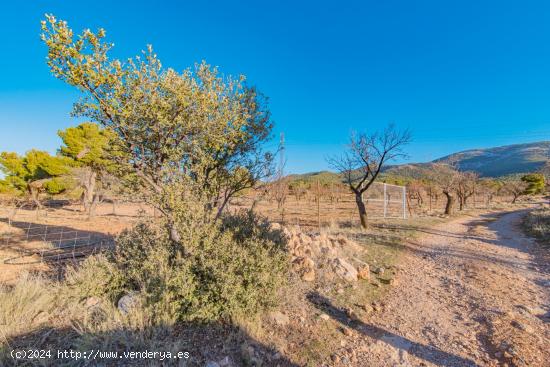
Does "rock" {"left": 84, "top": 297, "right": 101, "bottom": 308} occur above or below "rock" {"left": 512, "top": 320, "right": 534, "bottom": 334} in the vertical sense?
above

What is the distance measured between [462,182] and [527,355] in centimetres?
2707

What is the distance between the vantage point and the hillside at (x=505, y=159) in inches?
3715

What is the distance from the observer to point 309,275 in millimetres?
5762

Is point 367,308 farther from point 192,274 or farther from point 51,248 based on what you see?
point 51,248

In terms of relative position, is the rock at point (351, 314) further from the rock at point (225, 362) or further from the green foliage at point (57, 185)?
the green foliage at point (57, 185)

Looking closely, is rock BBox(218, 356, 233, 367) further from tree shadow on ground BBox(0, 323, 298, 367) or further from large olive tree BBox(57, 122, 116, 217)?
large olive tree BBox(57, 122, 116, 217)

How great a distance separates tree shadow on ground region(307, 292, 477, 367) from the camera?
3.40m

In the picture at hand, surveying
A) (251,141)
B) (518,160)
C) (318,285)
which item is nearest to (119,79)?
(251,141)

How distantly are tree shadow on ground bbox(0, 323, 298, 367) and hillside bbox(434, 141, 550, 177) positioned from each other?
93503 millimetres

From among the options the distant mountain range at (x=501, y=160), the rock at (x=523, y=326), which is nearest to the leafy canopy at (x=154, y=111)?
the rock at (x=523, y=326)

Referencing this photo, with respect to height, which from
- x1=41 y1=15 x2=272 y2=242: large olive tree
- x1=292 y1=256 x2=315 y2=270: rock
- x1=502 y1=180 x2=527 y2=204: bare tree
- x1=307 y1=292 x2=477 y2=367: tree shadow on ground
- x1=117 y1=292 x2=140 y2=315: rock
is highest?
x1=502 y1=180 x2=527 y2=204: bare tree

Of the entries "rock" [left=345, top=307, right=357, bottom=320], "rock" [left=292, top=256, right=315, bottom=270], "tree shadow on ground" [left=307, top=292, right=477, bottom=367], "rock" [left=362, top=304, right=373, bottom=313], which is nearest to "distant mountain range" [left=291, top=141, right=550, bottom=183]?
"rock" [left=292, top=256, right=315, bottom=270]

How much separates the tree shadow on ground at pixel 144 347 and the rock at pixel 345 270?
9.55ft

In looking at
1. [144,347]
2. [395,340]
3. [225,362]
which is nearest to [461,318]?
[395,340]
